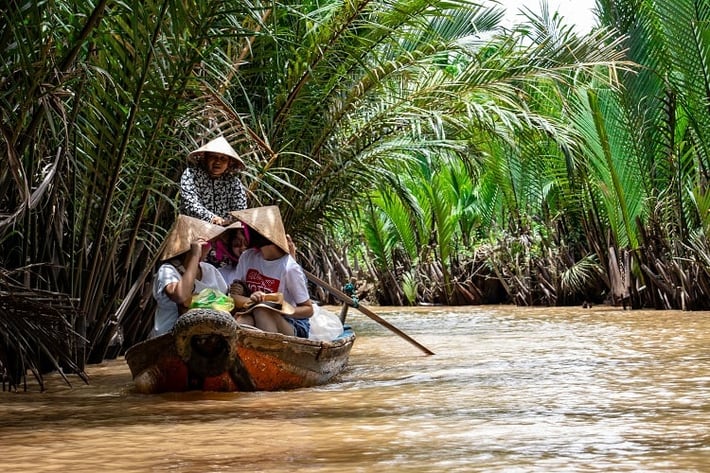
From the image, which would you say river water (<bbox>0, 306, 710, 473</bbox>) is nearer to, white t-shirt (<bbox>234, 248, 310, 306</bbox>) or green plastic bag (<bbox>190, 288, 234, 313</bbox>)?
green plastic bag (<bbox>190, 288, 234, 313</bbox>)

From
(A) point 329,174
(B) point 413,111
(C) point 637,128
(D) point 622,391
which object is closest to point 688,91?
(C) point 637,128

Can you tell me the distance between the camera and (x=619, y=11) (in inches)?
498

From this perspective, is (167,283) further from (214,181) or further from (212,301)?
(214,181)

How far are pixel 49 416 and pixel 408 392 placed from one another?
172 cm

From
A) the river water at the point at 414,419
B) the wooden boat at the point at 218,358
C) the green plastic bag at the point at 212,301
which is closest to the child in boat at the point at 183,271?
the green plastic bag at the point at 212,301

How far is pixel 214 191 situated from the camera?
6.63m

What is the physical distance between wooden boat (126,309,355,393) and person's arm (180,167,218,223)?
0.92 m

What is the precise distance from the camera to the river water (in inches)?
136

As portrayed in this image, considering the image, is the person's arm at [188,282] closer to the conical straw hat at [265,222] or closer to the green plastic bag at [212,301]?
the green plastic bag at [212,301]

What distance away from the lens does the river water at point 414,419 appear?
3461 mm

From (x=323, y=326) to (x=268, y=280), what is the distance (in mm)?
855

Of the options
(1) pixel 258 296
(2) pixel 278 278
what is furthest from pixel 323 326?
(1) pixel 258 296

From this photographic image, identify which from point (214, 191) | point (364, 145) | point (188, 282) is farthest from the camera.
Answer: point (364, 145)

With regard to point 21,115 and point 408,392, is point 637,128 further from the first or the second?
point 21,115
